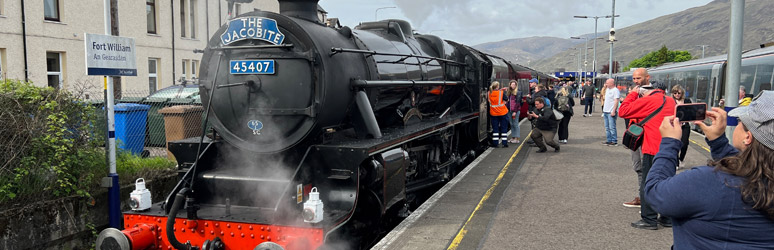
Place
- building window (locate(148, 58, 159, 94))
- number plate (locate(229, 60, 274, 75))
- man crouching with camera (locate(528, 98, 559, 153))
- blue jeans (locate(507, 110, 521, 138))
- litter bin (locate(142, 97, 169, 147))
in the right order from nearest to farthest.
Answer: number plate (locate(229, 60, 274, 75)), litter bin (locate(142, 97, 169, 147)), man crouching with camera (locate(528, 98, 559, 153)), blue jeans (locate(507, 110, 521, 138)), building window (locate(148, 58, 159, 94))

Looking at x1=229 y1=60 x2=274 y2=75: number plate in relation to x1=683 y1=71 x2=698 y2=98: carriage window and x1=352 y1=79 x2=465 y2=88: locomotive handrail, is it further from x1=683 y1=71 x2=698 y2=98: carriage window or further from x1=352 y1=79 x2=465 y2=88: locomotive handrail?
x1=683 y1=71 x2=698 y2=98: carriage window

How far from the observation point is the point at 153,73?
68.1ft

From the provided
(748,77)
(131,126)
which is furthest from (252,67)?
(748,77)

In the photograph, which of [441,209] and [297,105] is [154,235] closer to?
[297,105]

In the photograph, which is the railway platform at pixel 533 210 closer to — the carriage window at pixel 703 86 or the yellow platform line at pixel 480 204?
the yellow platform line at pixel 480 204

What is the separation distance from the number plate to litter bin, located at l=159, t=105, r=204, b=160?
4.27 metres

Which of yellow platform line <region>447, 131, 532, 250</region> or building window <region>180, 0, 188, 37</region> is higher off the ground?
building window <region>180, 0, 188, 37</region>

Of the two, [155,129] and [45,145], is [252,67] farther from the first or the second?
[155,129]

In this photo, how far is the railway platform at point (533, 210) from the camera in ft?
16.2

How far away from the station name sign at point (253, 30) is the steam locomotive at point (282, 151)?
0.01 metres

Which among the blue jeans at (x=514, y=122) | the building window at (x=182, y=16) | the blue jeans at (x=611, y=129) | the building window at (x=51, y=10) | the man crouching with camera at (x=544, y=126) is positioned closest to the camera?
the man crouching with camera at (x=544, y=126)

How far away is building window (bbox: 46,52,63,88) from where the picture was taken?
16.3 m

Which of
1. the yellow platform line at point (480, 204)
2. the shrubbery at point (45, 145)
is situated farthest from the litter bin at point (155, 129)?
the yellow platform line at point (480, 204)

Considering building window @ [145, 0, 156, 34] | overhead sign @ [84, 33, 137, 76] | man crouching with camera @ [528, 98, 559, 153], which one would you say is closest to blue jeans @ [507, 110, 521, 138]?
man crouching with camera @ [528, 98, 559, 153]
